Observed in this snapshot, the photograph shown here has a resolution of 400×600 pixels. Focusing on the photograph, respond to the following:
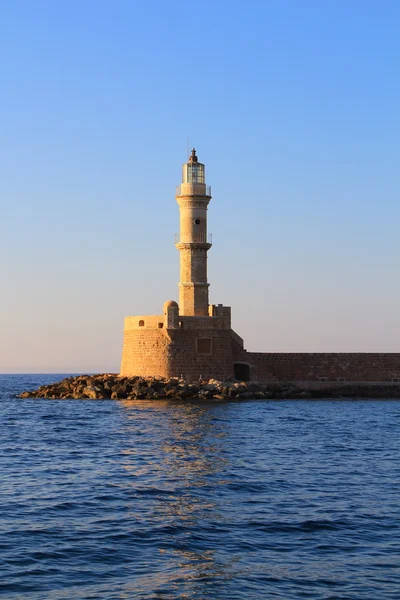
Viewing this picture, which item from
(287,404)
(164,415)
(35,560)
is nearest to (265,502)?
(35,560)

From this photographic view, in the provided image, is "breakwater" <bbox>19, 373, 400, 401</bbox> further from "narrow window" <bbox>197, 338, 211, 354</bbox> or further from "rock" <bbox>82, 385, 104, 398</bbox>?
"narrow window" <bbox>197, 338, 211, 354</bbox>

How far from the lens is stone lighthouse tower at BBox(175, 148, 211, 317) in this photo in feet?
139

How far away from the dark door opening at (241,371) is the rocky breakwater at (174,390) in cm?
204

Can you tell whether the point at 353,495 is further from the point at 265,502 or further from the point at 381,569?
the point at 381,569

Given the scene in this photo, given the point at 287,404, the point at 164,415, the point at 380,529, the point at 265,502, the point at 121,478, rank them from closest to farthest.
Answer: the point at 380,529 → the point at 265,502 → the point at 121,478 → the point at 164,415 → the point at 287,404

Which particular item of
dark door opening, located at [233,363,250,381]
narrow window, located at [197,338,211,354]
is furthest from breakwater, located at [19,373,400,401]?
dark door opening, located at [233,363,250,381]

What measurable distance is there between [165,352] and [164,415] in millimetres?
9131

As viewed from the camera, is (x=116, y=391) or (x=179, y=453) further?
(x=116, y=391)

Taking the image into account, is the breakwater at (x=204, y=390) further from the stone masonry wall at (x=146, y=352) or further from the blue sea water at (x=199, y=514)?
the blue sea water at (x=199, y=514)

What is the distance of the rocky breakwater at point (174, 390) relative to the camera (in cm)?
3888

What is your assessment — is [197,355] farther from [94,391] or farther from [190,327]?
[94,391]

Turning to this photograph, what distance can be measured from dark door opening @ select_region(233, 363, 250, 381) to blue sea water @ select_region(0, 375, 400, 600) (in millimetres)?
15770

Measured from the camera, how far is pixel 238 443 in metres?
23.9

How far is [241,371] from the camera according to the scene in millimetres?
43562
